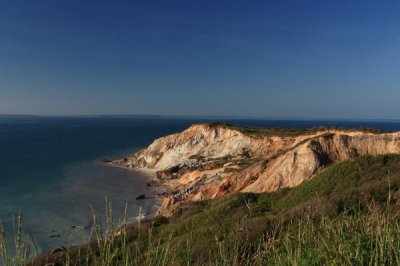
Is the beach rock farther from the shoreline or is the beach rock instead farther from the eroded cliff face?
the eroded cliff face

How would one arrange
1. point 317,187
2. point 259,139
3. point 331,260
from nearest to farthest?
point 331,260 → point 317,187 → point 259,139

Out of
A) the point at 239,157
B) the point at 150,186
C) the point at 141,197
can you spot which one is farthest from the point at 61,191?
the point at 239,157

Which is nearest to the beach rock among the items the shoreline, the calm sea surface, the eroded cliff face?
the shoreline

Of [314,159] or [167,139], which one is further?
[167,139]

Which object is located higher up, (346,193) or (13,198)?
(346,193)

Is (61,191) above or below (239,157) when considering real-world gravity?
below

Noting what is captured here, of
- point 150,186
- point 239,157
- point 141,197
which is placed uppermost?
point 239,157

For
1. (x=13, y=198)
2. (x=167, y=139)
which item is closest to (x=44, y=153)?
(x=167, y=139)

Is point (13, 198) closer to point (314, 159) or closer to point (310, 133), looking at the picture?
point (314, 159)

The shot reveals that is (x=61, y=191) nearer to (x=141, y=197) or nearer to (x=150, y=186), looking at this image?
(x=141, y=197)
